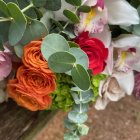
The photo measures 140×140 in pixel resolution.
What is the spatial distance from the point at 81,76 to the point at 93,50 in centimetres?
10

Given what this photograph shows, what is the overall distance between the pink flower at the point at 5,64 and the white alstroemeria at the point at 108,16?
13 centimetres

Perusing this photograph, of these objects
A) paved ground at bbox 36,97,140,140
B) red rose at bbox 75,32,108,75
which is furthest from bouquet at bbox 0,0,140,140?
paved ground at bbox 36,97,140,140

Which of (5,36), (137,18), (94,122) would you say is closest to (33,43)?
(5,36)

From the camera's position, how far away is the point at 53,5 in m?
0.73

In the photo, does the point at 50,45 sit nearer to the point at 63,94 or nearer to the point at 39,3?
the point at 39,3

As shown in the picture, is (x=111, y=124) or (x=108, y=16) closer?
(x=108, y=16)

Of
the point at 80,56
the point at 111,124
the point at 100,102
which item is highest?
the point at 80,56

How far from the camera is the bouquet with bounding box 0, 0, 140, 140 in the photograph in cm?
71

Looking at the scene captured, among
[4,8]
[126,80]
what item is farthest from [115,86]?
→ [4,8]

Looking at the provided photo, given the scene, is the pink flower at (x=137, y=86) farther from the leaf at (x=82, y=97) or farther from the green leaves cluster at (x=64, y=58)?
the green leaves cluster at (x=64, y=58)

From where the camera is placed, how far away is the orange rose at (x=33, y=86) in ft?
2.58

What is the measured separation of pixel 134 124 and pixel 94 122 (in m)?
0.16

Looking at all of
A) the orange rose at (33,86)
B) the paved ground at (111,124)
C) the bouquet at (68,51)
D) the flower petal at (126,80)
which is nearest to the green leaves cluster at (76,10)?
the bouquet at (68,51)

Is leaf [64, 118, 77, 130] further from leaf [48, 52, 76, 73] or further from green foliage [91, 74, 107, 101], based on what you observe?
leaf [48, 52, 76, 73]
